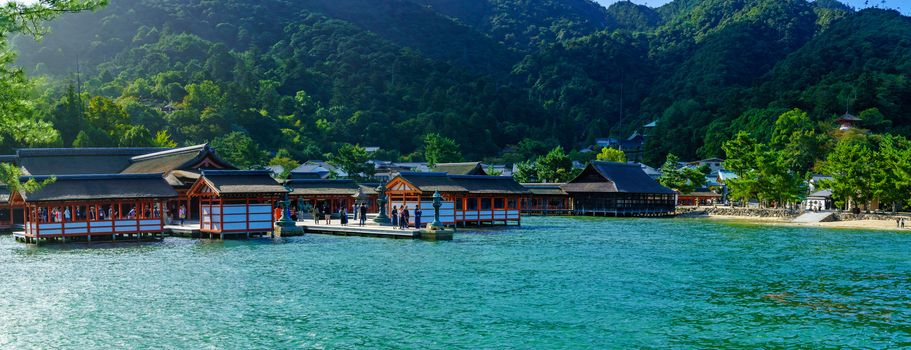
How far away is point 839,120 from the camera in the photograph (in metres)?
95.9

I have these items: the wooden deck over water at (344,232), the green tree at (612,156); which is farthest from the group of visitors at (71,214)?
the green tree at (612,156)

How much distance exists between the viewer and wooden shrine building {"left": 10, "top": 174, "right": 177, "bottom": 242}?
32.6 metres

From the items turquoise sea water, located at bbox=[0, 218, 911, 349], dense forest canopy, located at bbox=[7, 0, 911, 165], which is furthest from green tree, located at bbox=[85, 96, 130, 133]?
turquoise sea water, located at bbox=[0, 218, 911, 349]

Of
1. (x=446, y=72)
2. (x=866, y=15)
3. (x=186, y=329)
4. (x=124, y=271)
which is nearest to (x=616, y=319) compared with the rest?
(x=186, y=329)

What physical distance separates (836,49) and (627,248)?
4108 inches

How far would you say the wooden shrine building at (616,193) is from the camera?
214 ft

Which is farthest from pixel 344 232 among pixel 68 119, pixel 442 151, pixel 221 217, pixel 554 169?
pixel 442 151

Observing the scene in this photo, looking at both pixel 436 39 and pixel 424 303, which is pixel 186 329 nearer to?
pixel 424 303

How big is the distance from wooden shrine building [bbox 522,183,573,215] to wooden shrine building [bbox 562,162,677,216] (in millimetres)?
698

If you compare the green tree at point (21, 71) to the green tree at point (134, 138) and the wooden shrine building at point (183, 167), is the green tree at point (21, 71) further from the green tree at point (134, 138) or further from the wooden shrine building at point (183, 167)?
the green tree at point (134, 138)

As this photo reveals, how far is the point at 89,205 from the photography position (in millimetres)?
33469

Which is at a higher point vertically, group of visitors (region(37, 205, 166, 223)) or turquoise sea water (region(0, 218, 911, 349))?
group of visitors (region(37, 205, 166, 223))

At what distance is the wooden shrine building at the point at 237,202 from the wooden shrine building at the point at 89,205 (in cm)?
170

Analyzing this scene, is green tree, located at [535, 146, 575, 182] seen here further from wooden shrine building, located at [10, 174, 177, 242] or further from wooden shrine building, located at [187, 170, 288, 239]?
wooden shrine building, located at [10, 174, 177, 242]
